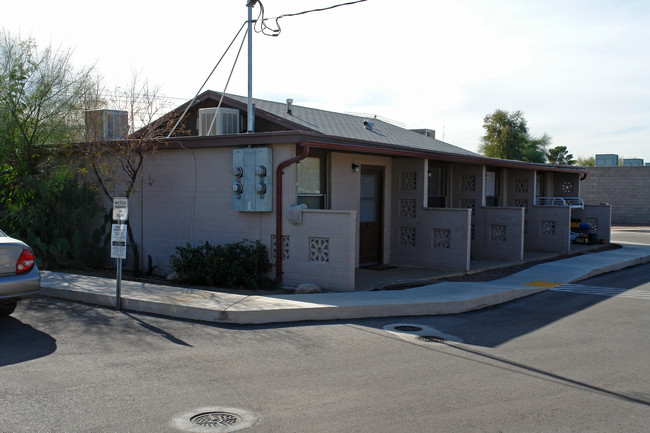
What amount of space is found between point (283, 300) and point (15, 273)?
397 cm

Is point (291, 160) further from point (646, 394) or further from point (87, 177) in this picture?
point (646, 394)

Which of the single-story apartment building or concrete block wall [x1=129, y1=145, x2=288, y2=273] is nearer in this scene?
the single-story apartment building

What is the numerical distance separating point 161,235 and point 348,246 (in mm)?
5093

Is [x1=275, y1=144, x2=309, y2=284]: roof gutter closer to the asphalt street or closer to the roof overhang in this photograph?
the roof overhang

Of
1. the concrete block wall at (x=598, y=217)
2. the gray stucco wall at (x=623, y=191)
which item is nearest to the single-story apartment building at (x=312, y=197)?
the concrete block wall at (x=598, y=217)

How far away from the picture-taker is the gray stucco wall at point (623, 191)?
36.9 metres

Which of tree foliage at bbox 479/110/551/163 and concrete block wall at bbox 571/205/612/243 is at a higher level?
tree foliage at bbox 479/110/551/163

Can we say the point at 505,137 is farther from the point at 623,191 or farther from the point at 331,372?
the point at 331,372

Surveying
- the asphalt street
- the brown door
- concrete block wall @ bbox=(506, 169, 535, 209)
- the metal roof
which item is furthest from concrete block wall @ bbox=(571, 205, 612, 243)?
the asphalt street

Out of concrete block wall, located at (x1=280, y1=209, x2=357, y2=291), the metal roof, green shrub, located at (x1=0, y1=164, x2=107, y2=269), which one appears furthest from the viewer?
the metal roof

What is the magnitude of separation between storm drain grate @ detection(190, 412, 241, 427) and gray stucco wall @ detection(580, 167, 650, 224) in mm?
37777

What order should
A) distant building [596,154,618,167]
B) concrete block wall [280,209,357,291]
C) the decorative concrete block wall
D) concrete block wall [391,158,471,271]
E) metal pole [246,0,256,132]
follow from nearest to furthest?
concrete block wall [280,209,357,291] → metal pole [246,0,256,132] → concrete block wall [391,158,471,271] → the decorative concrete block wall → distant building [596,154,618,167]

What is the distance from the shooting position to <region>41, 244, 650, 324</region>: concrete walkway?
8.91 m

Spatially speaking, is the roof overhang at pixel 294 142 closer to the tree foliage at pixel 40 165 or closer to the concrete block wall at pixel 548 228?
the tree foliage at pixel 40 165
